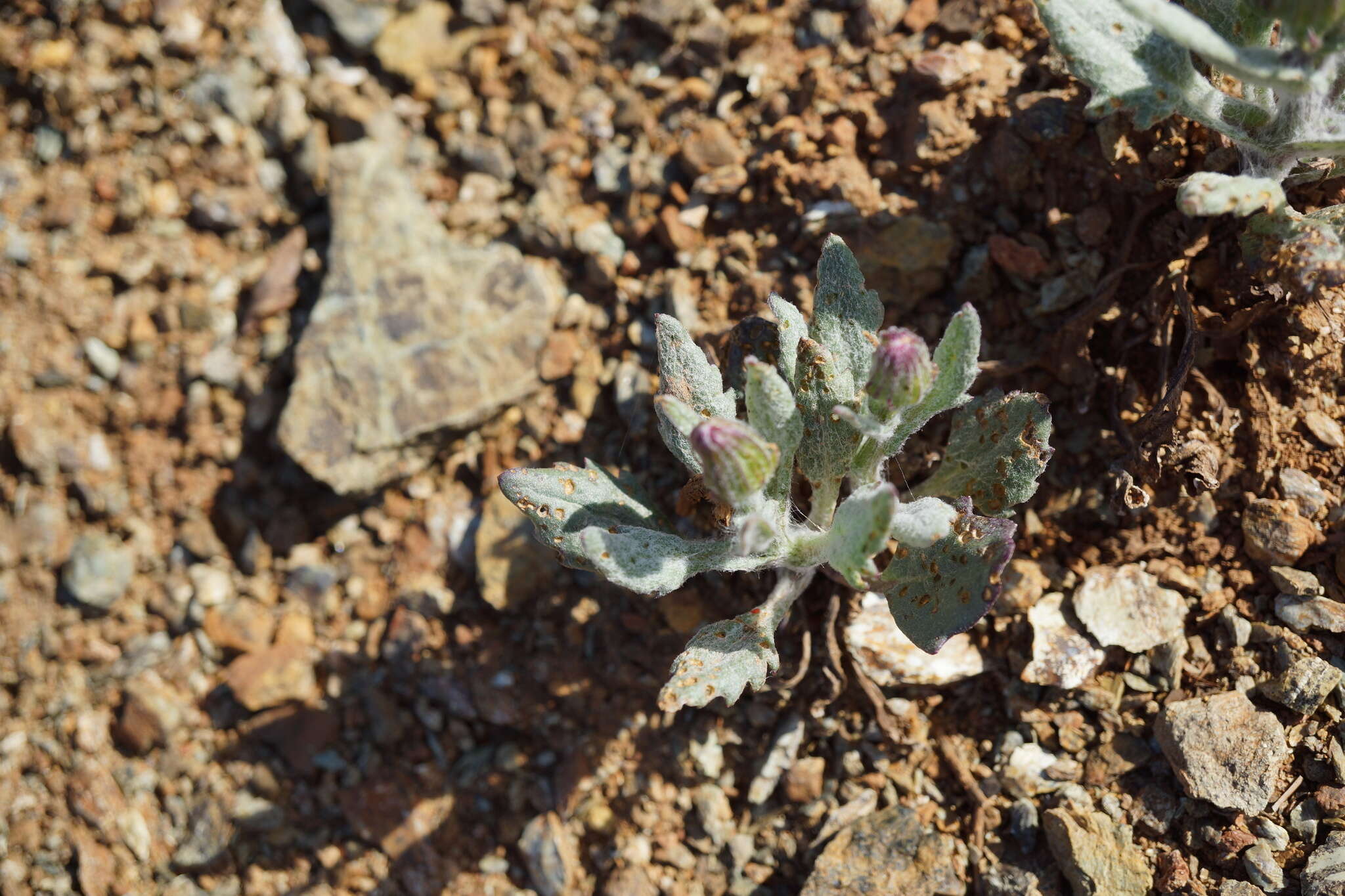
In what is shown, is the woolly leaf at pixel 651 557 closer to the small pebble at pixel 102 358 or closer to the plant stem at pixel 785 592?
the plant stem at pixel 785 592

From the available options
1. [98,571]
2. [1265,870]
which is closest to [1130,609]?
[1265,870]

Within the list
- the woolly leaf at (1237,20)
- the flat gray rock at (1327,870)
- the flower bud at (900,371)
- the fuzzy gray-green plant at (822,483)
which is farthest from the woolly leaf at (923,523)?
the woolly leaf at (1237,20)

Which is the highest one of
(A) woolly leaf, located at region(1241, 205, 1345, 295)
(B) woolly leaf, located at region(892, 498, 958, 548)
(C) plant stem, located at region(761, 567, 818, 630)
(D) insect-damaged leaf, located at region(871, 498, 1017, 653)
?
(A) woolly leaf, located at region(1241, 205, 1345, 295)

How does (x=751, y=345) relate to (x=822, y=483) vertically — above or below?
above

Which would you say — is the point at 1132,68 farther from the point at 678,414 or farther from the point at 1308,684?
the point at 1308,684

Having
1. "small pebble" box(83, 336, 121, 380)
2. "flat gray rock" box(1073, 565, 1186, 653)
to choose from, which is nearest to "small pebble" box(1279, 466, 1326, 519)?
"flat gray rock" box(1073, 565, 1186, 653)

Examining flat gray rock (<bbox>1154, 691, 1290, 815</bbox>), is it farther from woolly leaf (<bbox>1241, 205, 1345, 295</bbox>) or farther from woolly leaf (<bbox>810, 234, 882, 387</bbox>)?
woolly leaf (<bbox>810, 234, 882, 387</bbox>)

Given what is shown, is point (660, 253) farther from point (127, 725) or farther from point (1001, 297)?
point (127, 725)
